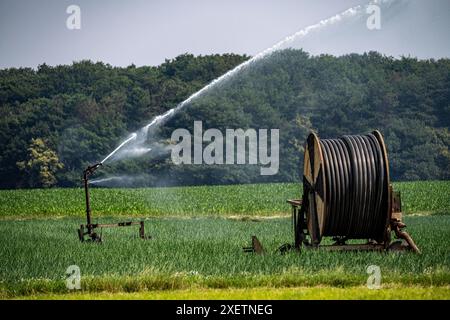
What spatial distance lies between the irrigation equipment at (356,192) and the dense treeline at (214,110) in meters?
50.3

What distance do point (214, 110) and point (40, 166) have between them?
1891 centimetres

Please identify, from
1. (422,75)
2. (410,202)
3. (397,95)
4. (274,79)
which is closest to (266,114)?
(274,79)

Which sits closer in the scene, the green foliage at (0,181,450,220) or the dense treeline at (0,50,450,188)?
the green foliage at (0,181,450,220)

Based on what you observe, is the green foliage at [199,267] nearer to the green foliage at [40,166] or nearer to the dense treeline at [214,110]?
the dense treeline at [214,110]

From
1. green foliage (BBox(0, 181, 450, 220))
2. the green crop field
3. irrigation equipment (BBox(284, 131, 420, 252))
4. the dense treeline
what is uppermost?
the dense treeline

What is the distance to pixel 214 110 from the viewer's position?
7594cm

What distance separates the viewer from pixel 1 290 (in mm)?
11250

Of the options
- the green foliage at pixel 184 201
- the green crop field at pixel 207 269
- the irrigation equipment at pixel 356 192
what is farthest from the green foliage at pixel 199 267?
the green foliage at pixel 184 201

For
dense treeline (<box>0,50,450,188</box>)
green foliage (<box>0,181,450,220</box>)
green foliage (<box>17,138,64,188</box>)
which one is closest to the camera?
green foliage (<box>0,181,450,220</box>)

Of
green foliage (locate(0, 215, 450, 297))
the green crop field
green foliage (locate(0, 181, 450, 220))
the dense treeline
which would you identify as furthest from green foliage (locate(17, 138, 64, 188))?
green foliage (locate(0, 215, 450, 297))

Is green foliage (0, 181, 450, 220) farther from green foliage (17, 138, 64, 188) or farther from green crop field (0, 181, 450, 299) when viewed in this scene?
green foliage (17, 138, 64, 188)

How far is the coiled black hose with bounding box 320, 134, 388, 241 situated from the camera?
1380 centimetres

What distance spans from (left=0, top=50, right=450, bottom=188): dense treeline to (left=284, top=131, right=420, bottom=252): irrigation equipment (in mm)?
50286

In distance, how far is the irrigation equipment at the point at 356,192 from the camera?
45.3ft
